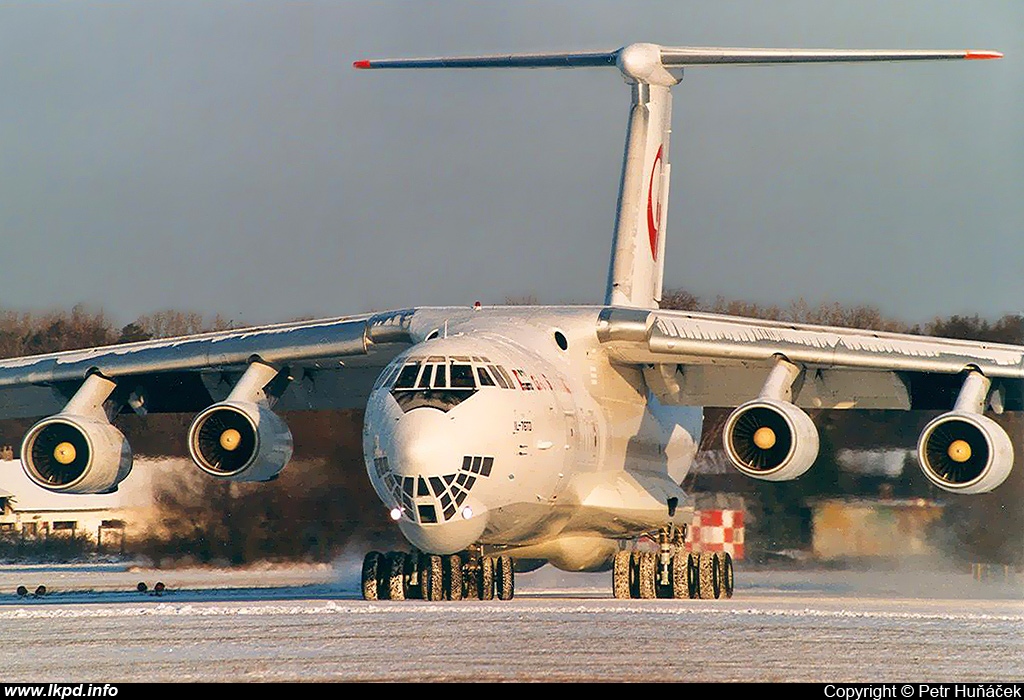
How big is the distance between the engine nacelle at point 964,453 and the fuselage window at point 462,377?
12.9 feet

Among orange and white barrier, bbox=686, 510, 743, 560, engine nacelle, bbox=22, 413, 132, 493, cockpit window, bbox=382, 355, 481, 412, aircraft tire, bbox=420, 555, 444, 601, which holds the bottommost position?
aircraft tire, bbox=420, 555, 444, 601

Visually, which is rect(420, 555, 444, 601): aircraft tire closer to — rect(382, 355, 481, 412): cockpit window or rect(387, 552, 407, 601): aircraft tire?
rect(387, 552, 407, 601): aircraft tire

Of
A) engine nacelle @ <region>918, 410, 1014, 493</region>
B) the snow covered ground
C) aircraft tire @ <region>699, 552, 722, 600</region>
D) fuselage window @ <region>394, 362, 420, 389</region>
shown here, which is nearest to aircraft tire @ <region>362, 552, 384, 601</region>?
the snow covered ground

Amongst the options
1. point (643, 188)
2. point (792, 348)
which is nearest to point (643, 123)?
point (643, 188)

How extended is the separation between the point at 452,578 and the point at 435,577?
0.50 feet

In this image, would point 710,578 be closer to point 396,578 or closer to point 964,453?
point 964,453

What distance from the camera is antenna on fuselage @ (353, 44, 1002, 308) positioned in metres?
16.4

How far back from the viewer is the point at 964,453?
46.2 ft

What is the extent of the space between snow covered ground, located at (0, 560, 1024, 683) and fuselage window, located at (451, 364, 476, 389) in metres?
1.64

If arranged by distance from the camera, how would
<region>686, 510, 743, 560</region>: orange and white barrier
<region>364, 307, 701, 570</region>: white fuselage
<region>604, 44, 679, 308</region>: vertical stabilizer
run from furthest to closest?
<region>686, 510, 743, 560</region>: orange and white barrier
<region>604, 44, 679, 308</region>: vertical stabilizer
<region>364, 307, 701, 570</region>: white fuselage

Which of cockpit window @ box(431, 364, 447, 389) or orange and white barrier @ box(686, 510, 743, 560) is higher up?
cockpit window @ box(431, 364, 447, 389)

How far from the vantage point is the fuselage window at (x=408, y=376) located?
12672 millimetres

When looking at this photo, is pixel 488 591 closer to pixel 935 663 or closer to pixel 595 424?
pixel 595 424

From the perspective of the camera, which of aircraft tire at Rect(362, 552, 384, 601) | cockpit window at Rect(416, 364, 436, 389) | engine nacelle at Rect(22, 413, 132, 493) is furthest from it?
engine nacelle at Rect(22, 413, 132, 493)
